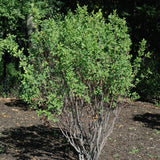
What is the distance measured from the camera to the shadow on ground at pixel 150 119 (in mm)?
7359

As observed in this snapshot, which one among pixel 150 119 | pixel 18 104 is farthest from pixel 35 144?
pixel 18 104

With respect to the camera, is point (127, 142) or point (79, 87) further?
point (127, 142)

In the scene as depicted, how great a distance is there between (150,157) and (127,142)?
0.86 metres

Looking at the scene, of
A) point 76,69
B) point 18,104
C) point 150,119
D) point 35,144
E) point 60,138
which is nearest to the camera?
point 76,69

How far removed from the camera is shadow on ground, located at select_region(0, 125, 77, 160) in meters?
5.30

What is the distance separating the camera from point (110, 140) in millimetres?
6258

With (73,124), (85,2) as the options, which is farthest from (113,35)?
(85,2)

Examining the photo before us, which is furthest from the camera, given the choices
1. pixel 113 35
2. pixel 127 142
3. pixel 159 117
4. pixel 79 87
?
pixel 159 117

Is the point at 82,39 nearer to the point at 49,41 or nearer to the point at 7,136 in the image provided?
the point at 49,41

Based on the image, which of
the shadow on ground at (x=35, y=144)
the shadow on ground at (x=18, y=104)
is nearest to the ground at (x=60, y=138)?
the shadow on ground at (x=35, y=144)

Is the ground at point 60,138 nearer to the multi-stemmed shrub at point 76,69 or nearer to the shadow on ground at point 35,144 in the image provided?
the shadow on ground at point 35,144

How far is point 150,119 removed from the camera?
7.94m

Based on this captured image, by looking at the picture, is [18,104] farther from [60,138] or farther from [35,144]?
[35,144]

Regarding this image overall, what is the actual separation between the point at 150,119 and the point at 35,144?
3.57m
